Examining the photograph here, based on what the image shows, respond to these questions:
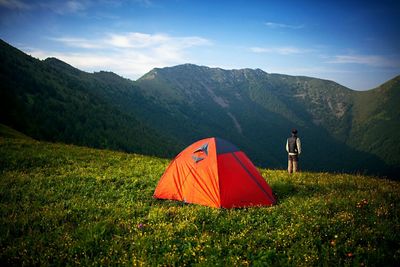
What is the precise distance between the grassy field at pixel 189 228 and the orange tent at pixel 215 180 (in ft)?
2.39

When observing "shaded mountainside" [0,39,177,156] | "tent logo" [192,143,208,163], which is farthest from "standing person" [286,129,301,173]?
"shaded mountainside" [0,39,177,156]

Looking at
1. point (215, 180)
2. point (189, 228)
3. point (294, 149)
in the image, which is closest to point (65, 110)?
point (294, 149)

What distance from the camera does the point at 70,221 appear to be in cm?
962

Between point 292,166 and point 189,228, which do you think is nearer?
point 189,228

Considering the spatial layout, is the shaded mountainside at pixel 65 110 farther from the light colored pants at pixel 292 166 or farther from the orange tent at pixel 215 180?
the orange tent at pixel 215 180

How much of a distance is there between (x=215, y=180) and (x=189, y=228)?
126 inches

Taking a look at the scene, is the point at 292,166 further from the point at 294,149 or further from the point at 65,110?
the point at 65,110

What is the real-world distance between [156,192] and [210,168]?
2.90m

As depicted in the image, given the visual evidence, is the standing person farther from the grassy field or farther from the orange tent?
the orange tent

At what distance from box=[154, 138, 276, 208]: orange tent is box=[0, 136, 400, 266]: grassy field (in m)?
0.73

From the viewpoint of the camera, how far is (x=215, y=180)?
11805 millimetres

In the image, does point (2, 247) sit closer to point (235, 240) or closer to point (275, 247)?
point (235, 240)

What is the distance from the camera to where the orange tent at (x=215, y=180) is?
11.6 meters

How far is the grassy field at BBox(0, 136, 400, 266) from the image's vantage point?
24.0 feet
